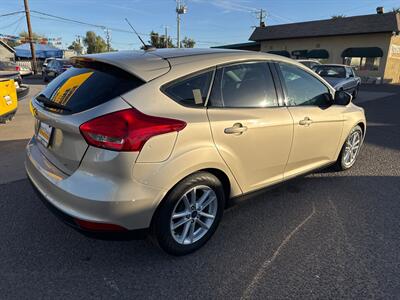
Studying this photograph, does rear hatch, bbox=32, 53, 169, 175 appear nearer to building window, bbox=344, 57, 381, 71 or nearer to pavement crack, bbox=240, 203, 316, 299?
pavement crack, bbox=240, 203, 316, 299

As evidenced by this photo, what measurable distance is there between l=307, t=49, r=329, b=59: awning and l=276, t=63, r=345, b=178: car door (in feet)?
106

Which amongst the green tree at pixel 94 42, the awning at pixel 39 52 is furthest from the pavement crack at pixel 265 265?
the green tree at pixel 94 42

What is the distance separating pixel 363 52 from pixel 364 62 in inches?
44.2

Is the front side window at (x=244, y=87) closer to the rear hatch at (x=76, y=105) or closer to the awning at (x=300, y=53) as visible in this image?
the rear hatch at (x=76, y=105)

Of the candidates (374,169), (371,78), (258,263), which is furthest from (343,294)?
(371,78)

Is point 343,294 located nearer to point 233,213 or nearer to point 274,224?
point 274,224

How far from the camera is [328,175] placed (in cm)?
453

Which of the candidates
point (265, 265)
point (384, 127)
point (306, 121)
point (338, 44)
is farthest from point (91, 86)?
point (338, 44)

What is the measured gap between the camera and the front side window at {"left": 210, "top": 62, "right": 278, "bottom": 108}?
105 inches

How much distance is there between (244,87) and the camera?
9.48 feet

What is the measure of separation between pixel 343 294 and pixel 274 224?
40.1 inches

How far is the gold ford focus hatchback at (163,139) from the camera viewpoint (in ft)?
7.02

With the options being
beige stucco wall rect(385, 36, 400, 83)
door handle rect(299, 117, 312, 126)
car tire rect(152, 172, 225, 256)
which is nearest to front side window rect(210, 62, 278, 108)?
door handle rect(299, 117, 312, 126)

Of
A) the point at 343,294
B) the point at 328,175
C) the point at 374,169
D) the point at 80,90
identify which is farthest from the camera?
the point at 374,169
